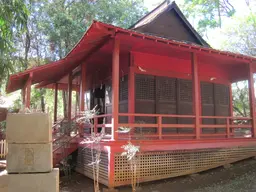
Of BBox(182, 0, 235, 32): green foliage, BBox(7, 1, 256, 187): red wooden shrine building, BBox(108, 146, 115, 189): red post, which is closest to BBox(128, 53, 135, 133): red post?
BBox(7, 1, 256, 187): red wooden shrine building

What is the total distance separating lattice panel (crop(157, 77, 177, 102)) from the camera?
408 inches

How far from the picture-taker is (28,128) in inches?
119

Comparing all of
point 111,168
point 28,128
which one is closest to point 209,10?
point 111,168

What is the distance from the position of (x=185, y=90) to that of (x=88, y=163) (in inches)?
197

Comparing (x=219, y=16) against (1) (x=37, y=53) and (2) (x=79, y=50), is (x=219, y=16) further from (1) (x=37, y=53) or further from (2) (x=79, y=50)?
(2) (x=79, y=50)

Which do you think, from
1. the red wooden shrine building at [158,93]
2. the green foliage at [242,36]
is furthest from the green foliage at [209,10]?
the red wooden shrine building at [158,93]

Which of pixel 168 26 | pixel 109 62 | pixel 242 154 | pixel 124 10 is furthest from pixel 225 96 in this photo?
pixel 124 10

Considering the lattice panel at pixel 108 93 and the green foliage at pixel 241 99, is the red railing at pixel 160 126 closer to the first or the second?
the lattice panel at pixel 108 93

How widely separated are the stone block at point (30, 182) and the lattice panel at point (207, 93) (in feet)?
31.5

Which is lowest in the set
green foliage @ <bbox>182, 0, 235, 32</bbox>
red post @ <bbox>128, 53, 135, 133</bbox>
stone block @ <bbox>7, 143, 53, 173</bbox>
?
stone block @ <bbox>7, 143, 53, 173</bbox>

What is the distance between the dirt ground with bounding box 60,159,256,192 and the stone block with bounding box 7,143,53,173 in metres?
4.93

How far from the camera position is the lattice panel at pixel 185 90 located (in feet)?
36.0

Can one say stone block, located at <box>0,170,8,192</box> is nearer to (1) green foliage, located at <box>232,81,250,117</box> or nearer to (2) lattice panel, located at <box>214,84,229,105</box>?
(2) lattice panel, located at <box>214,84,229,105</box>

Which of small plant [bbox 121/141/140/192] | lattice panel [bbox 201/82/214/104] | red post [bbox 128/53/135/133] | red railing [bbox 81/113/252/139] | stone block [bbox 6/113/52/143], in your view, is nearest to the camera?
stone block [bbox 6/113/52/143]
